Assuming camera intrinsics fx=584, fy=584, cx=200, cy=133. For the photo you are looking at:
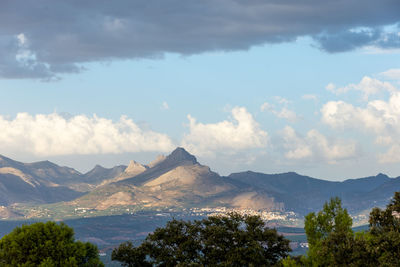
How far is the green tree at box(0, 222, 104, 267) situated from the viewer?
120938mm

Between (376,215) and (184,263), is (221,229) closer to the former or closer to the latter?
(184,263)

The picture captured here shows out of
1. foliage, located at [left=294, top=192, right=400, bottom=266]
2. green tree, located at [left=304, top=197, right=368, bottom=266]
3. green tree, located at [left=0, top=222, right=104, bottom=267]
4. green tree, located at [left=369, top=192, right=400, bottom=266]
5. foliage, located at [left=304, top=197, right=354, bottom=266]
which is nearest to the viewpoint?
green tree, located at [left=369, top=192, right=400, bottom=266]

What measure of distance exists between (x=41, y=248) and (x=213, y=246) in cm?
3646

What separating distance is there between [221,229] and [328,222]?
21703 mm

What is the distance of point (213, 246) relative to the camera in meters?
127

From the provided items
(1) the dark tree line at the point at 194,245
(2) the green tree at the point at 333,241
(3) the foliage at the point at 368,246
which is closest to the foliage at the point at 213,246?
(1) the dark tree line at the point at 194,245

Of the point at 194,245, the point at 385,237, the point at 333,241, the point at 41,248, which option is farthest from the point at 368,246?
the point at 41,248

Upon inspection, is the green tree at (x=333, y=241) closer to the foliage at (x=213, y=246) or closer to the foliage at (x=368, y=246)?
the foliage at (x=368, y=246)

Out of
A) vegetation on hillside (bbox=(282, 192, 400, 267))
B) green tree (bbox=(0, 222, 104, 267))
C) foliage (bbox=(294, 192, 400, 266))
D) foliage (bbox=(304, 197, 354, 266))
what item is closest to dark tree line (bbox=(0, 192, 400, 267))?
green tree (bbox=(0, 222, 104, 267))

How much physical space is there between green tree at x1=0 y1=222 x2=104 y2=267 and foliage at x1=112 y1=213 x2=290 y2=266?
966 cm

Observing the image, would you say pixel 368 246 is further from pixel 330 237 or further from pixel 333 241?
pixel 330 237

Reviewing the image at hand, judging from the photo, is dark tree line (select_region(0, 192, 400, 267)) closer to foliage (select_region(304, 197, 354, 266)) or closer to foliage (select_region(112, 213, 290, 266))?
foliage (select_region(112, 213, 290, 266))

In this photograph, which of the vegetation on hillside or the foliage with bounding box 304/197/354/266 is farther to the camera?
the foliage with bounding box 304/197/354/266

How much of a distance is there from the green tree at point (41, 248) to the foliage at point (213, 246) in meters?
9.66
